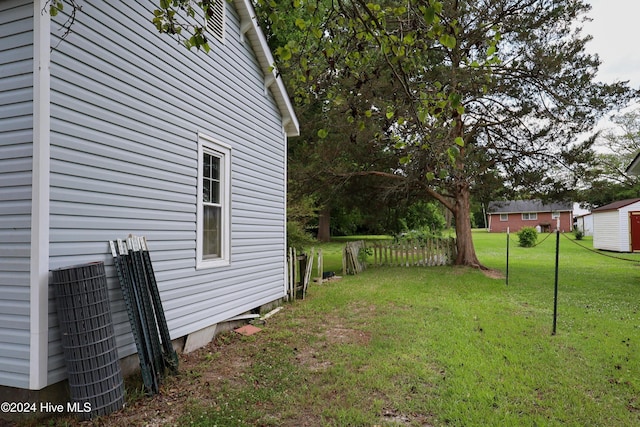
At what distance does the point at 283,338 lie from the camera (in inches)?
221

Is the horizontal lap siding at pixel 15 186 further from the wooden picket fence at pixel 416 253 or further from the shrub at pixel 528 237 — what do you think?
the shrub at pixel 528 237

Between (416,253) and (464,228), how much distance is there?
208 cm

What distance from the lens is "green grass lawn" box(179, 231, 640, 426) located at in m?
3.30

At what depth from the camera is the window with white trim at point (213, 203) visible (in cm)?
529

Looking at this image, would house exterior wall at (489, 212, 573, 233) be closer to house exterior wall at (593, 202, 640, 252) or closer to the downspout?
house exterior wall at (593, 202, 640, 252)

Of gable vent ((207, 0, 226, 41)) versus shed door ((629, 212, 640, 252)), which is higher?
gable vent ((207, 0, 226, 41))

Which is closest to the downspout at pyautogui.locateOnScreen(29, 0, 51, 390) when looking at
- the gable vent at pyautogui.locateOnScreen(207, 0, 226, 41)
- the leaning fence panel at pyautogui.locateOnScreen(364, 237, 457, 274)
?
the gable vent at pyautogui.locateOnScreen(207, 0, 226, 41)

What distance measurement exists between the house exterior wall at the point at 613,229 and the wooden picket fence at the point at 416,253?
38.8ft

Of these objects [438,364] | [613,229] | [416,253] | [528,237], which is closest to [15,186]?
[438,364]

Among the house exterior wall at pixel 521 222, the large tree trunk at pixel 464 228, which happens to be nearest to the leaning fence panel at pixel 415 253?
the large tree trunk at pixel 464 228

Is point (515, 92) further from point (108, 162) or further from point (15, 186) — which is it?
point (15, 186)

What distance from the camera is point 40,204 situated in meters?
3.11

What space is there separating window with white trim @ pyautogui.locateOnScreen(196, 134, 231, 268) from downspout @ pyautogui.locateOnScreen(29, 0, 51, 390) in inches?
85.4

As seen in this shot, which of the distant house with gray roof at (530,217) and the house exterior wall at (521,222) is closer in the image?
the distant house with gray roof at (530,217)
